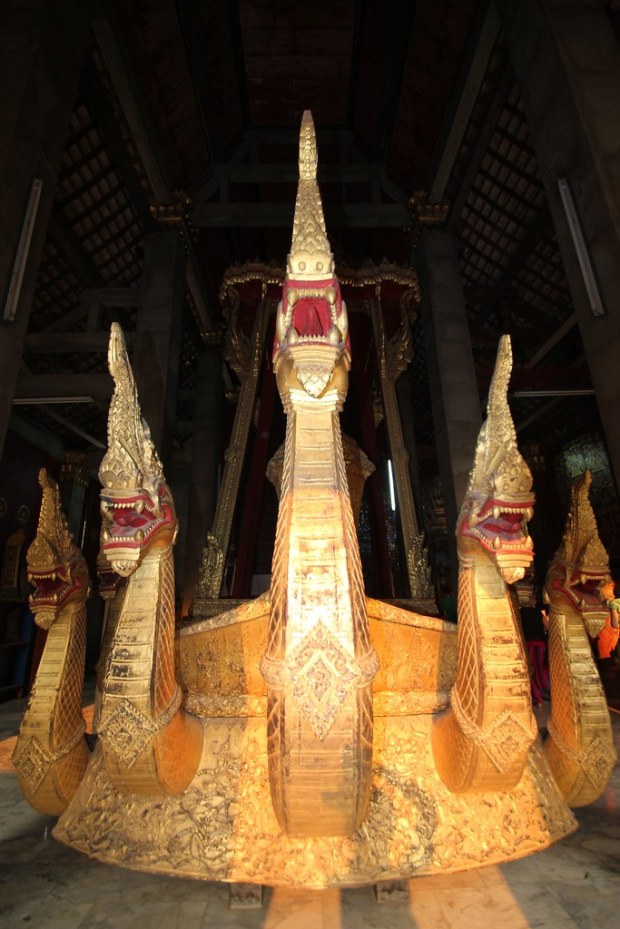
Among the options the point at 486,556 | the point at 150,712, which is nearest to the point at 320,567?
the point at 486,556

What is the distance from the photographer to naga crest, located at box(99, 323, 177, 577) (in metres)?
1.90

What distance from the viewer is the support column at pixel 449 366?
6070 mm

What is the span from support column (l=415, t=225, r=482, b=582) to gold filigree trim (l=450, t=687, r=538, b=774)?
12.9ft

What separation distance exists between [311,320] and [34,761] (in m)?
2.66

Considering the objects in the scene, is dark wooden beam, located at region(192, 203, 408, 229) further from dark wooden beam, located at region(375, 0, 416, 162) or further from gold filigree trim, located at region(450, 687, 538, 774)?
gold filigree trim, located at region(450, 687, 538, 774)

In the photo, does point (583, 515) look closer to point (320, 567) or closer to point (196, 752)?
point (320, 567)

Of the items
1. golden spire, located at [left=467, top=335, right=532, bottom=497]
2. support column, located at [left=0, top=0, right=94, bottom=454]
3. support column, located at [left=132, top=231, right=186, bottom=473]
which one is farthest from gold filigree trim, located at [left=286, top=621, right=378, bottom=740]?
support column, located at [left=132, top=231, right=186, bottom=473]

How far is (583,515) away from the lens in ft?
8.61

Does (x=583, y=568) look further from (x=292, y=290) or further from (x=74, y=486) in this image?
(x=74, y=486)

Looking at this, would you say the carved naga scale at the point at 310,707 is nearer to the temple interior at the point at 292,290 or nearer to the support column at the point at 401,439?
the temple interior at the point at 292,290

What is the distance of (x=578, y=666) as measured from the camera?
2609 mm

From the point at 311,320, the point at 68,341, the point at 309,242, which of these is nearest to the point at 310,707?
the point at 311,320

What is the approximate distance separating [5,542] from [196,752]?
28.0 feet

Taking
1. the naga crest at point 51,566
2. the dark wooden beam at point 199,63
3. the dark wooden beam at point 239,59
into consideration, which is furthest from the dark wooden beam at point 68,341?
the dark wooden beam at point 239,59
